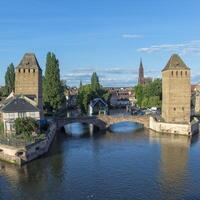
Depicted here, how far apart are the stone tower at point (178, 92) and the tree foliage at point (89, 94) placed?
100ft

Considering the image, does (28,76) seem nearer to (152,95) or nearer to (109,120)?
(109,120)

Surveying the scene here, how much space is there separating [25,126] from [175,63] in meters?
30.2

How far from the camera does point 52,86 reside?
2562 inches

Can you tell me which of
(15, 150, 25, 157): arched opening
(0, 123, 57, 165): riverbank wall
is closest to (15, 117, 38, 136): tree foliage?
(0, 123, 57, 165): riverbank wall

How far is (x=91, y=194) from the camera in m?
27.6

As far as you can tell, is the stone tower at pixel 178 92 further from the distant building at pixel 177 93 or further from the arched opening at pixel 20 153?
the arched opening at pixel 20 153

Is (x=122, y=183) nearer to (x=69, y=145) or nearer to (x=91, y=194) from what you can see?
(x=91, y=194)

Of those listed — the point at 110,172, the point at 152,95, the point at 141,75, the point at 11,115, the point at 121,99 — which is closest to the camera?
the point at 110,172

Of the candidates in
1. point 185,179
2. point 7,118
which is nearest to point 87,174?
point 185,179

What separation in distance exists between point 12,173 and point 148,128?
114 feet

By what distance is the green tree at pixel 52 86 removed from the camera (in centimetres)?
6512

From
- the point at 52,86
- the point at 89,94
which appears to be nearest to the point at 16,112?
the point at 52,86

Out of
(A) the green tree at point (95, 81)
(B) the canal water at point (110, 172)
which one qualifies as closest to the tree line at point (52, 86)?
(B) the canal water at point (110, 172)

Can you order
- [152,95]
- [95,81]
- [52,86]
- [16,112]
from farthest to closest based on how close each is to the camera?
[95,81]
[152,95]
[52,86]
[16,112]
